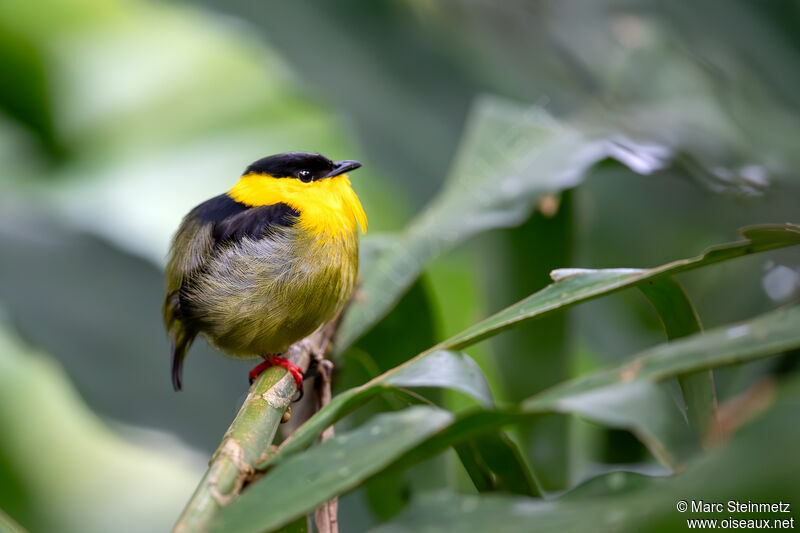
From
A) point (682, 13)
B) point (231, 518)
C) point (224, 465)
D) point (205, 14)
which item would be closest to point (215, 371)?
point (205, 14)

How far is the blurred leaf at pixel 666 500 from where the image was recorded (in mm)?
738

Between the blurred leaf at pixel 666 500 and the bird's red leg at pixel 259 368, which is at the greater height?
the blurred leaf at pixel 666 500

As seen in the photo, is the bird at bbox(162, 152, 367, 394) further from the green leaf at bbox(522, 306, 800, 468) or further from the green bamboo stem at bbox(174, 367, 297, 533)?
the green leaf at bbox(522, 306, 800, 468)

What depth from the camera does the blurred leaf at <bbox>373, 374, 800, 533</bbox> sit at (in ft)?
2.42

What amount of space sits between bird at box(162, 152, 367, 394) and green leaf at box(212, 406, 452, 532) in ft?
3.80

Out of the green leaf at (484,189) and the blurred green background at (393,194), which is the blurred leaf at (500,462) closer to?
the blurred green background at (393,194)

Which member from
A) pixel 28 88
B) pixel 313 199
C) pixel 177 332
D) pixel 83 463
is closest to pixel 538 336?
pixel 313 199

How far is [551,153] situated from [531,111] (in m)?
0.40

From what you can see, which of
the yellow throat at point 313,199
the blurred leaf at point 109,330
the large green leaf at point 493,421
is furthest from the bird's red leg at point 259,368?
the large green leaf at point 493,421

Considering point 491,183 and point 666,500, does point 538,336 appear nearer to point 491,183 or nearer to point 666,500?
point 491,183

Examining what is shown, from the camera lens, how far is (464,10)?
11.8 feet

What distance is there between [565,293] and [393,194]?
8.03 feet

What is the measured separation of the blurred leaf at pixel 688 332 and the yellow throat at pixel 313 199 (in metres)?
1.17

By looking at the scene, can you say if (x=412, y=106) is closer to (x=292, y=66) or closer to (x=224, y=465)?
(x=292, y=66)
